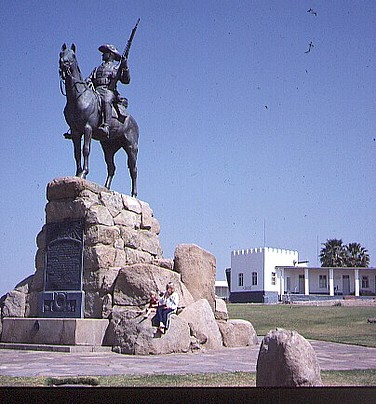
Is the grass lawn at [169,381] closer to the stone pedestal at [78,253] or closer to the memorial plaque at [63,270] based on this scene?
the stone pedestal at [78,253]

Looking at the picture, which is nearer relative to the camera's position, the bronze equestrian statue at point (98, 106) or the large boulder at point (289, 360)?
the large boulder at point (289, 360)

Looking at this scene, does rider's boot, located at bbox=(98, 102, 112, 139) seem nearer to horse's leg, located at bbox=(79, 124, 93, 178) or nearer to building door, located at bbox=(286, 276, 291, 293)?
horse's leg, located at bbox=(79, 124, 93, 178)

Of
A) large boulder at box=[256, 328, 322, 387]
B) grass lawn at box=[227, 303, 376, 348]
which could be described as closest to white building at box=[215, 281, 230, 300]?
grass lawn at box=[227, 303, 376, 348]

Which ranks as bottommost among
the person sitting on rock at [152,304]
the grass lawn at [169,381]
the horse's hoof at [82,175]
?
the grass lawn at [169,381]

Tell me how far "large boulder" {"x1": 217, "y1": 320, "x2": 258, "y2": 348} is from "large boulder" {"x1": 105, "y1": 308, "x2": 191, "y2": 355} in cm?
87

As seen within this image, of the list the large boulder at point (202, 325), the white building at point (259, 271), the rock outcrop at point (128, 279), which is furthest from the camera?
the large boulder at point (202, 325)

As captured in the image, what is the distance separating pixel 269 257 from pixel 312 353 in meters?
2.07

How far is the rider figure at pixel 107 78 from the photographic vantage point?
862cm

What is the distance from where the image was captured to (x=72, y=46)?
7.90 meters

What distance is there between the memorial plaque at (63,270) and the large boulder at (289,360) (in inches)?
141

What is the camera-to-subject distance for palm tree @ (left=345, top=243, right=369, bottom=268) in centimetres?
627

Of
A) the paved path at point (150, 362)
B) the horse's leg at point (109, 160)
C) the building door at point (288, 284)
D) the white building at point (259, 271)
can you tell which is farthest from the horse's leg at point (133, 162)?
→ the building door at point (288, 284)

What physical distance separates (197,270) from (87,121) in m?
2.23

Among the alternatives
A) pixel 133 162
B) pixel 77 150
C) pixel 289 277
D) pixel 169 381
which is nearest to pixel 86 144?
pixel 77 150
